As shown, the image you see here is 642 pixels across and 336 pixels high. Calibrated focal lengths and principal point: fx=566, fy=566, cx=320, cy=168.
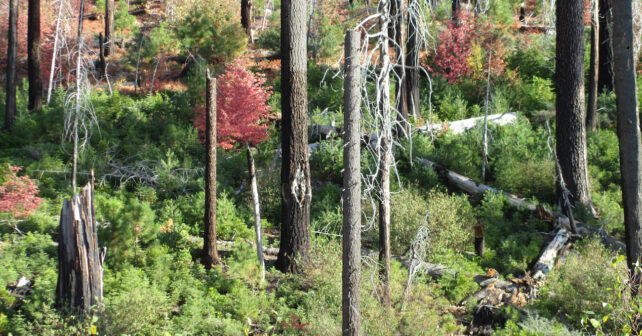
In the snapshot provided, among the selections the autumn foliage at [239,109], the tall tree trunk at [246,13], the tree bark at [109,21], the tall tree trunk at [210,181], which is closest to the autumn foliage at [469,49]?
the autumn foliage at [239,109]

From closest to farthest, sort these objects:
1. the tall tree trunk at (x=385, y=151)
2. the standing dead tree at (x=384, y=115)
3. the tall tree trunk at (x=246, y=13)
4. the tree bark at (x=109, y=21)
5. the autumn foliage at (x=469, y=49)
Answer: the standing dead tree at (x=384, y=115) < the tall tree trunk at (x=385, y=151) < the autumn foliage at (x=469, y=49) < the tall tree trunk at (x=246, y=13) < the tree bark at (x=109, y=21)

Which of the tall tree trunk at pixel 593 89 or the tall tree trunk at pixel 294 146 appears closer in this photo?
the tall tree trunk at pixel 294 146

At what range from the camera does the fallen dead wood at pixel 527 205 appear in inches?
445

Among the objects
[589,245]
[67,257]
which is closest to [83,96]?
[67,257]

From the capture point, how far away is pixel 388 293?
8.94 metres

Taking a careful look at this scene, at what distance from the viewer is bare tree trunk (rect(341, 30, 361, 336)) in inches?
276

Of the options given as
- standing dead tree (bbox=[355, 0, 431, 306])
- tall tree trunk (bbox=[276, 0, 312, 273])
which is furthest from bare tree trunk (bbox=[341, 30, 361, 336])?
tall tree trunk (bbox=[276, 0, 312, 273])

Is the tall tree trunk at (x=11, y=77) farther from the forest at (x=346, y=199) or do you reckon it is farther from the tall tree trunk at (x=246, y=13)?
the tall tree trunk at (x=246, y=13)

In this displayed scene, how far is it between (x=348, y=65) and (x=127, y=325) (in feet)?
15.5

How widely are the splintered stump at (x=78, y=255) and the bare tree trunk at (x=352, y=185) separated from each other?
3721 mm

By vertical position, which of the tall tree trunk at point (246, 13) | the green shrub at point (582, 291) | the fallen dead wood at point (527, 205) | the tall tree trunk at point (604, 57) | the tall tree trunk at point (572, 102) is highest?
the tall tree trunk at point (246, 13)

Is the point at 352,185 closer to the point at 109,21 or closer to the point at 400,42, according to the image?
the point at 400,42

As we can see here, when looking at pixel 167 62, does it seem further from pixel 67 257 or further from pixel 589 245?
pixel 589 245

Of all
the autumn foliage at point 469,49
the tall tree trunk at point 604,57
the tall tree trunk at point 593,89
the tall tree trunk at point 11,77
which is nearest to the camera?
the tall tree trunk at point 593,89
